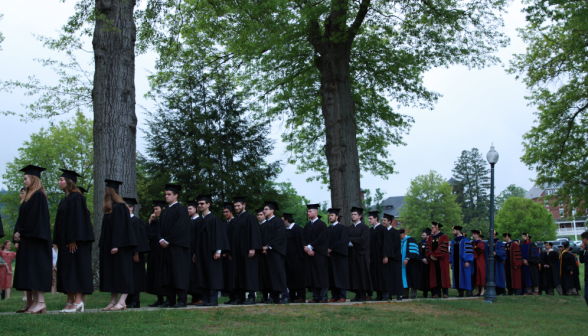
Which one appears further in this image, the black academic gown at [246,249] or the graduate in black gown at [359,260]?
the graduate in black gown at [359,260]

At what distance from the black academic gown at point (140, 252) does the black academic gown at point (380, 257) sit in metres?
5.70

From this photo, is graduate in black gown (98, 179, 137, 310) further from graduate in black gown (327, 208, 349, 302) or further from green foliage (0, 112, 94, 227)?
green foliage (0, 112, 94, 227)

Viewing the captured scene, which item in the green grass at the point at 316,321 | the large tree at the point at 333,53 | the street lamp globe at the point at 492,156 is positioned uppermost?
the large tree at the point at 333,53

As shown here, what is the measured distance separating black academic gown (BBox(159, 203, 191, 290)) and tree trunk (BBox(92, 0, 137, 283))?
2.21m

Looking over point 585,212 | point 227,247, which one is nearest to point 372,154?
point 585,212

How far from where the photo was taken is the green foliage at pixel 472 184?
3354 inches

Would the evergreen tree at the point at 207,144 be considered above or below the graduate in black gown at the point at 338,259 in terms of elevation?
above

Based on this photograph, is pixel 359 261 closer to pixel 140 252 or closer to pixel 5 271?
pixel 140 252

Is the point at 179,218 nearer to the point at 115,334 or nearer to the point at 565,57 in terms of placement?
the point at 115,334

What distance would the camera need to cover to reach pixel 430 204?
2699 inches

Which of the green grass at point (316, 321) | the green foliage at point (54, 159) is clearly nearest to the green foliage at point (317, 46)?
the green grass at point (316, 321)

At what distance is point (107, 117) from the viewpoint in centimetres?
1112

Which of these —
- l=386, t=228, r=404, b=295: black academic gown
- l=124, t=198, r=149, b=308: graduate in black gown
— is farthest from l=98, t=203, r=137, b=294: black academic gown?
l=386, t=228, r=404, b=295: black academic gown

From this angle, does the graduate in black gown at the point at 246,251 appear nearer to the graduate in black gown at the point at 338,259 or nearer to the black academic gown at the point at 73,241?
the graduate in black gown at the point at 338,259
